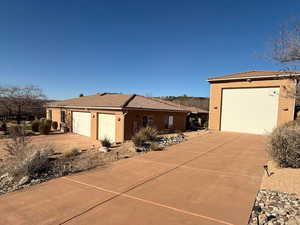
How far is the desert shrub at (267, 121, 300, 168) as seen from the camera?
19.7 feet

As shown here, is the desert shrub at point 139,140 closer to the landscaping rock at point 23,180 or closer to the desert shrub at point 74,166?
the desert shrub at point 74,166

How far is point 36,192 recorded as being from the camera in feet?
15.4

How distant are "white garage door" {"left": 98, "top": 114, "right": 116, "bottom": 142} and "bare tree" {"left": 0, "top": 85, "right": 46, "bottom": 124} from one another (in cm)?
1857

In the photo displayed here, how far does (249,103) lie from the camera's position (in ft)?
53.9

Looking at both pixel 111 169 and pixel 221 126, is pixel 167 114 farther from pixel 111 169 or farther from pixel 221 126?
pixel 111 169

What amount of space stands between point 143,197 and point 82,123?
1678cm

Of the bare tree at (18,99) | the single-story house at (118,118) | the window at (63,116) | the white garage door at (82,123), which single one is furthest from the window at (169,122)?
the bare tree at (18,99)

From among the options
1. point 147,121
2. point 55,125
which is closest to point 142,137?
point 147,121

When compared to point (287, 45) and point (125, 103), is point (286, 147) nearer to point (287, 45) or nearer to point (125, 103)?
point (287, 45)

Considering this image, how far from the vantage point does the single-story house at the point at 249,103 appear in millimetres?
14977

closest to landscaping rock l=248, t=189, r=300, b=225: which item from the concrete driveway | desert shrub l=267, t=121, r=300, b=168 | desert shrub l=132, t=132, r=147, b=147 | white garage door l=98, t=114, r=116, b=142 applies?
the concrete driveway

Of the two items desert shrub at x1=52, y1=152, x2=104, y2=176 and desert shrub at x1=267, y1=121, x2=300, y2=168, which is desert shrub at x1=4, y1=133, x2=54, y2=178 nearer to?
desert shrub at x1=52, y1=152, x2=104, y2=176

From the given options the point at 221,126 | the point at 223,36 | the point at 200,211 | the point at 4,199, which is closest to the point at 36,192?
the point at 4,199

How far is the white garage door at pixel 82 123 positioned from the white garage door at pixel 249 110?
13263mm
